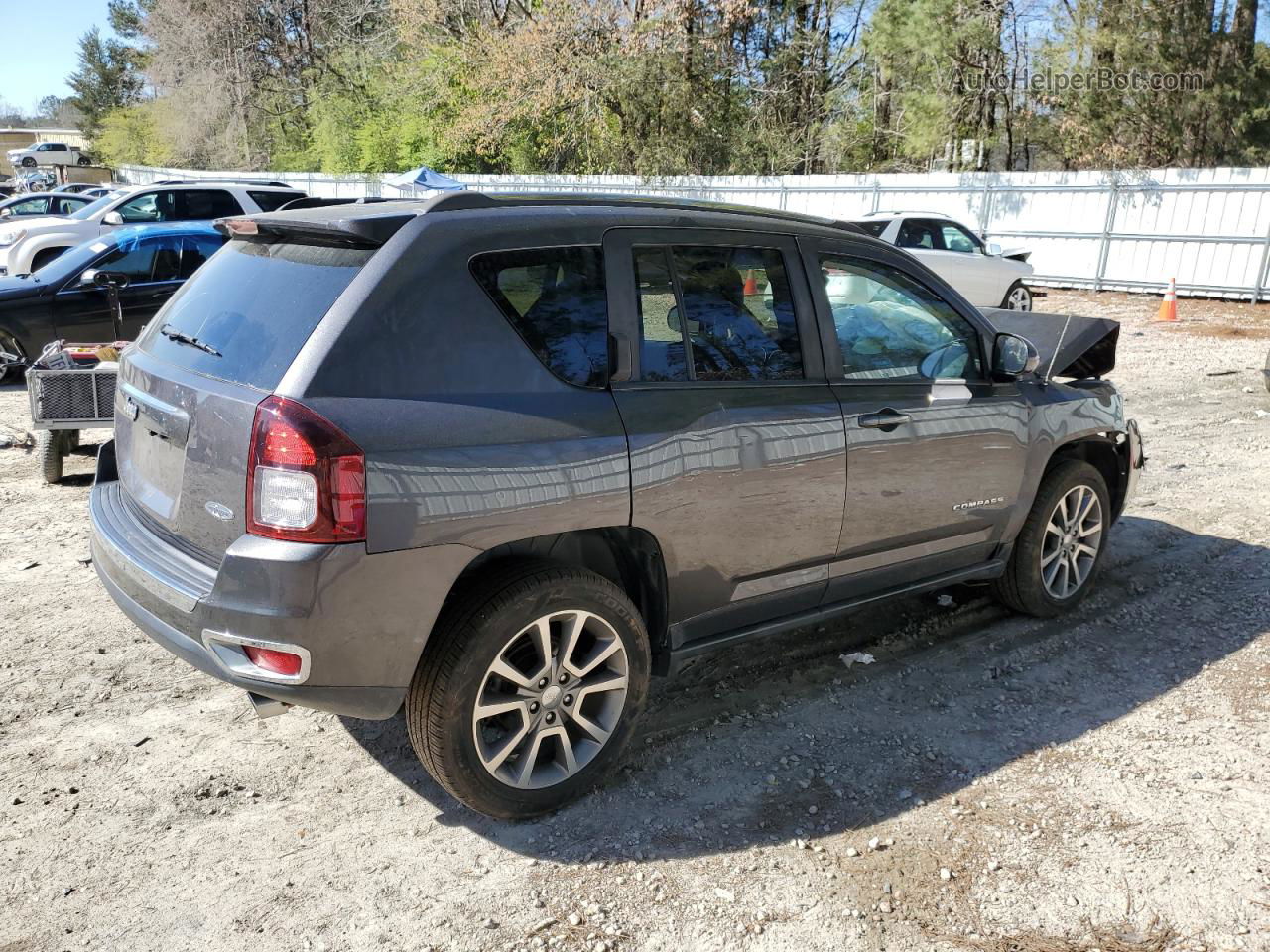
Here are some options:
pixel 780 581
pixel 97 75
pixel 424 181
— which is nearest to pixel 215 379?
pixel 780 581

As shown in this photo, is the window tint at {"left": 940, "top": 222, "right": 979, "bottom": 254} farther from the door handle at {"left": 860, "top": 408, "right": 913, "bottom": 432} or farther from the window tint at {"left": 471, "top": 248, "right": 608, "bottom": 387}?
the window tint at {"left": 471, "top": 248, "right": 608, "bottom": 387}

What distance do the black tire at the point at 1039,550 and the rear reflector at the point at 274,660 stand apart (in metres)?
3.32

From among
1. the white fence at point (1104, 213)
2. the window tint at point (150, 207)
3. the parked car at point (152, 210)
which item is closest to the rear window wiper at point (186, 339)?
the parked car at point (152, 210)

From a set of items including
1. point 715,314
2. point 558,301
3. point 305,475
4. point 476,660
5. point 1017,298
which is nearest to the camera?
point 305,475

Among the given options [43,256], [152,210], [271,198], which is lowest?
[43,256]

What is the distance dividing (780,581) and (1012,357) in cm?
151

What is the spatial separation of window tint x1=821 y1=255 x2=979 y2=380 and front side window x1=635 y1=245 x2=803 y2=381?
264 mm

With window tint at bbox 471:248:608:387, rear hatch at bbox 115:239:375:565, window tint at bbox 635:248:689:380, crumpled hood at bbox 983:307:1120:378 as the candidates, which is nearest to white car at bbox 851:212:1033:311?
crumpled hood at bbox 983:307:1120:378

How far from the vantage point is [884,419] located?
13.0 ft

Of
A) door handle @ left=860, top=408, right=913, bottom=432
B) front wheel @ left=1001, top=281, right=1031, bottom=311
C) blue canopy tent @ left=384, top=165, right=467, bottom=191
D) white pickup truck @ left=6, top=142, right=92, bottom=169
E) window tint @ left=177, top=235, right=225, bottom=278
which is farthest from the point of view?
white pickup truck @ left=6, top=142, right=92, bottom=169

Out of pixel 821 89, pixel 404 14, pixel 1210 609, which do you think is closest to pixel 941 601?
pixel 1210 609

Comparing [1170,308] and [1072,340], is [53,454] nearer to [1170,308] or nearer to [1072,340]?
[1072,340]

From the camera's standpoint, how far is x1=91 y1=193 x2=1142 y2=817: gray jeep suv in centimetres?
286

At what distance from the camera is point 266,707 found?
10.1 ft
